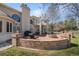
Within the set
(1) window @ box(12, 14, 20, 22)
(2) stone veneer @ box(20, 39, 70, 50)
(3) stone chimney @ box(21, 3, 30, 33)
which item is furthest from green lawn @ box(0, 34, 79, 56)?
(1) window @ box(12, 14, 20, 22)

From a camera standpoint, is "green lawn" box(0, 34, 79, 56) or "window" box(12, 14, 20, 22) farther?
"window" box(12, 14, 20, 22)

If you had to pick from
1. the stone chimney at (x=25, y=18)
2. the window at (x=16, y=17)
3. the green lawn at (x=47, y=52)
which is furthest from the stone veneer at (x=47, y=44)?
the window at (x=16, y=17)

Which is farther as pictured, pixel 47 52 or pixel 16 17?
pixel 16 17

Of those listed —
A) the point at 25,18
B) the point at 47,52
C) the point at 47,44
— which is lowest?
the point at 47,52

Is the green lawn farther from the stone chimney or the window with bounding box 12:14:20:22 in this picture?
the window with bounding box 12:14:20:22

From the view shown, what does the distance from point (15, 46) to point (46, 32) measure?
2.55 feet

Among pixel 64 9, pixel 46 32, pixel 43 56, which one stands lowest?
pixel 43 56

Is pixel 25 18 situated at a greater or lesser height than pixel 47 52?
greater

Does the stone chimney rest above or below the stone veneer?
above

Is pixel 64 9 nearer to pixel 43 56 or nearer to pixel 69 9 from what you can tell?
pixel 69 9

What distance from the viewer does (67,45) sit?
842 centimetres

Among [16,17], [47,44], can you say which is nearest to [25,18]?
[16,17]

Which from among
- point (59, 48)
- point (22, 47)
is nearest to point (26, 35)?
point (22, 47)

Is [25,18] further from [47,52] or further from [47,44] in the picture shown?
[47,52]
